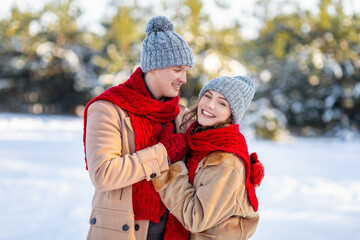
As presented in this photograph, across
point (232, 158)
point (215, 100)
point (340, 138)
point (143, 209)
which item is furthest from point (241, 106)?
point (340, 138)

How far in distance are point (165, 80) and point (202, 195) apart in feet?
1.79

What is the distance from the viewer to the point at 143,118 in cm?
156

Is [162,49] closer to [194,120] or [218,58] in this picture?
[194,120]

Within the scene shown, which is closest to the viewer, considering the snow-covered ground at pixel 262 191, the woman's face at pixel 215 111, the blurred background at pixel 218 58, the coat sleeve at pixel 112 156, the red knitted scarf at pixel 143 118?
the coat sleeve at pixel 112 156

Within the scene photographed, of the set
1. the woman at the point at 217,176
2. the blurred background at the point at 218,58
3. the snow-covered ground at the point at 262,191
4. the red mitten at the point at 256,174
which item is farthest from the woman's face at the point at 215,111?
the blurred background at the point at 218,58

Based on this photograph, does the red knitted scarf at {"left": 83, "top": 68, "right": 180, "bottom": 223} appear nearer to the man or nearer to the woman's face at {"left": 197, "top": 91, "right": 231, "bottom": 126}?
the man

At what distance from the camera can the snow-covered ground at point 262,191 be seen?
3.45m

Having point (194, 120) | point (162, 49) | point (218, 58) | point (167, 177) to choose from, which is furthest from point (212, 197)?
point (218, 58)

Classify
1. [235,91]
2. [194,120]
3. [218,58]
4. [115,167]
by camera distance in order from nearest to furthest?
[115,167] < [235,91] < [194,120] < [218,58]

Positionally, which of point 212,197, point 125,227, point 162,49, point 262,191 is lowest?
point 262,191

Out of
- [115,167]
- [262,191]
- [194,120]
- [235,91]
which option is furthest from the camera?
[262,191]

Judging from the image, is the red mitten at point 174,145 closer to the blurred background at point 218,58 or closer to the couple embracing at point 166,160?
the couple embracing at point 166,160

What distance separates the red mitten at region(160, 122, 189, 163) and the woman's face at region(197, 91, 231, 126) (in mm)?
131

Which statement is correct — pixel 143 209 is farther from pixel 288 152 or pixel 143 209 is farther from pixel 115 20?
pixel 115 20
